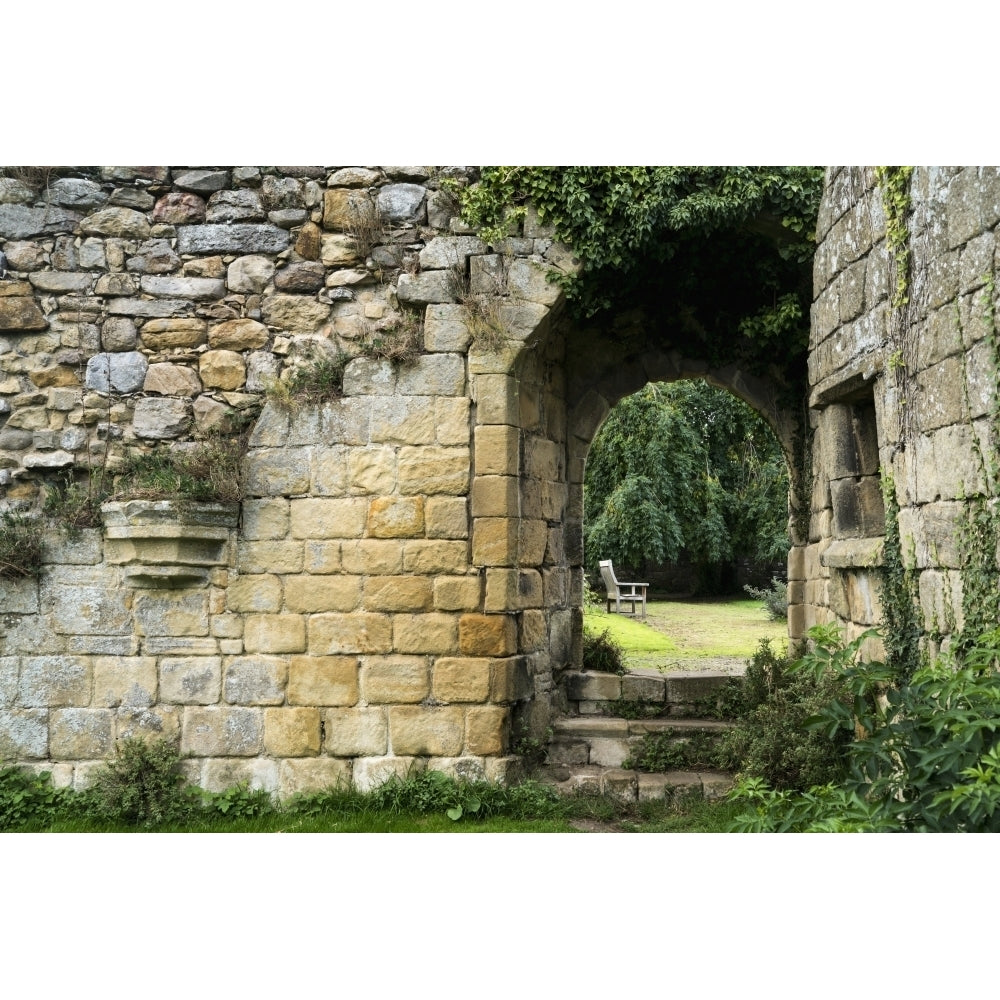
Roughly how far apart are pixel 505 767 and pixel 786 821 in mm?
2411

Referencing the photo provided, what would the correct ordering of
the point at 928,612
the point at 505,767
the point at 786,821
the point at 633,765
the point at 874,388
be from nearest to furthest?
the point at 786,821 < the point at 928,612 < the point at 874,388 < the point at 505,767 < the point at 633,765

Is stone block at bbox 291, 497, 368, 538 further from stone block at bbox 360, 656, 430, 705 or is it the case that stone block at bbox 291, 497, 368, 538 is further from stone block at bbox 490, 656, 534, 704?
stone block at bbox 490, 656, 534, 704

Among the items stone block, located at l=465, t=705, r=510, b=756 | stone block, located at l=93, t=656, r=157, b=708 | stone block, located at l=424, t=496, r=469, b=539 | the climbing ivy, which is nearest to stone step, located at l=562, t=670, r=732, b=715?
stone block, located at l=465, t=705, r=510, b=756

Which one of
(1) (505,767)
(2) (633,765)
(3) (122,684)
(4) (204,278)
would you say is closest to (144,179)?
(4) (204,278)

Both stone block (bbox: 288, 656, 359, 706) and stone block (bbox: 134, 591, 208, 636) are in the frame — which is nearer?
stone block (bbox: 288, 656, 359, 706)

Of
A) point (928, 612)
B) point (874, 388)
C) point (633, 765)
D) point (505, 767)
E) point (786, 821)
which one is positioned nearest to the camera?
point (786, 821)

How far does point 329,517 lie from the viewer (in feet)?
19.0

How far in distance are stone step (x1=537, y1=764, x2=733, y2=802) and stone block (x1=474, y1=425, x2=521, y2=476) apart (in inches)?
78.2

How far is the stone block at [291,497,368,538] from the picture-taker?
575 cm

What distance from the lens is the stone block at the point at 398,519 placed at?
18.8 feet

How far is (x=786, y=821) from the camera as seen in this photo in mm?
3490

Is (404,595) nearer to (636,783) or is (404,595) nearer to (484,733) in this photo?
(484,733)

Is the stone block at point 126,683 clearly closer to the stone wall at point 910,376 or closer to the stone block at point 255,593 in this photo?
the stone block at point 255,593
